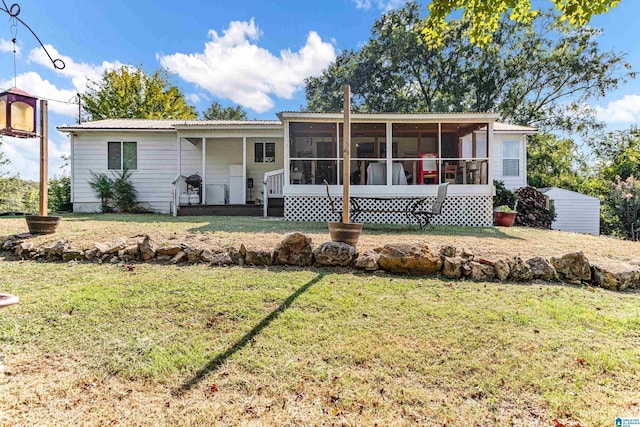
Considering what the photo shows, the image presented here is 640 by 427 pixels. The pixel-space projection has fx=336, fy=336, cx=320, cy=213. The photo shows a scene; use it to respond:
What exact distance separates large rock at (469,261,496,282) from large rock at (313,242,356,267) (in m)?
1.49

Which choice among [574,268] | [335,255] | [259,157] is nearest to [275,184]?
[259,157]

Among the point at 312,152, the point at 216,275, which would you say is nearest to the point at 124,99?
the point at 312,152

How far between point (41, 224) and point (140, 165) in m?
7.98

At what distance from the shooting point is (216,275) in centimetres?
401

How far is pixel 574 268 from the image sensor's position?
13.8 feet

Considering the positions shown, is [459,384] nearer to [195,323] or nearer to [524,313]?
[524,313]

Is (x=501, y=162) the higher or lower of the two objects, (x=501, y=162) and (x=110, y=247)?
the higher

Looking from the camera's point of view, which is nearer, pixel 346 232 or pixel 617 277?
pixel 617 277

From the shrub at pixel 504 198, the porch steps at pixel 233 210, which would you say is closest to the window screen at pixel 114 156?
the porch steps at pixel 233 210

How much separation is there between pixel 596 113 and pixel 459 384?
24957 millimetres

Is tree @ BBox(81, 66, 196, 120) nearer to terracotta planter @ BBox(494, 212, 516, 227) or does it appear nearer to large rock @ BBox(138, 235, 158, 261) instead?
large rock @ BBox(138, 235, 158, 261)

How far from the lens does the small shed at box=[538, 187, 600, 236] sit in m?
13.1

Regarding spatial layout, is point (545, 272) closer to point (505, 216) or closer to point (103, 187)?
point (505, 216)

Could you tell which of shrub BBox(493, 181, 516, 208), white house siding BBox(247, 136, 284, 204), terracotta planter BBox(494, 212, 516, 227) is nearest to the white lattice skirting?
terracotta planter BBox(494, 212, 516, 227)
